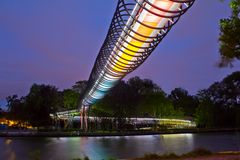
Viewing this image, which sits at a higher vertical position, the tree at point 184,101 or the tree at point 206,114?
the tree at point 184,101

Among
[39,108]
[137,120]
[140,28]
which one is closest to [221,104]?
[137,120]

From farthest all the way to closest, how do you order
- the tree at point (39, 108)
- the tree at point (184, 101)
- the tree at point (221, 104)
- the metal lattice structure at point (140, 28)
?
the tree at point (184, 101), the tree at point (221, 104), the tree at point (39, 108), the metal lattice structure at point (140, 28)

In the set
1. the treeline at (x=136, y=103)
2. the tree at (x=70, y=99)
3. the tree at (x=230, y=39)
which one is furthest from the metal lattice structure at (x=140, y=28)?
the tree at (x=70, y=99)

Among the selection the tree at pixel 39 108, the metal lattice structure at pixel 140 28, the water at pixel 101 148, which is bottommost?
the water at pixel 101 148

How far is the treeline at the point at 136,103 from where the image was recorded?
7094cm

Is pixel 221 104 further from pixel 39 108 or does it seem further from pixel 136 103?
pixel 39 108

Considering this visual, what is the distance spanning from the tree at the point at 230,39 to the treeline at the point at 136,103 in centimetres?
5323

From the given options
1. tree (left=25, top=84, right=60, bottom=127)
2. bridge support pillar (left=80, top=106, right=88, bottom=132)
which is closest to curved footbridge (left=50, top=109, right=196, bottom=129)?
bridge support pillar (left=80, top=106, right=88, bottom=132)

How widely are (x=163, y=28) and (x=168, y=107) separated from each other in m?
73.8

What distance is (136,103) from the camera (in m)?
73.3

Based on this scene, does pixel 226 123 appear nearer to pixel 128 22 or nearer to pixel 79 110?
pixel 79 110

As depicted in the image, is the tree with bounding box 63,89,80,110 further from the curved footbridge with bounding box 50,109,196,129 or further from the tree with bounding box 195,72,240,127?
the tree with bounding box 195,72,240,127

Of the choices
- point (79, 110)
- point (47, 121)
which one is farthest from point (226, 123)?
point (47, 121)

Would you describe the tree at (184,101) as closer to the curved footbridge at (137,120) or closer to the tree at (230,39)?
the curved footbridge at (137,120)
